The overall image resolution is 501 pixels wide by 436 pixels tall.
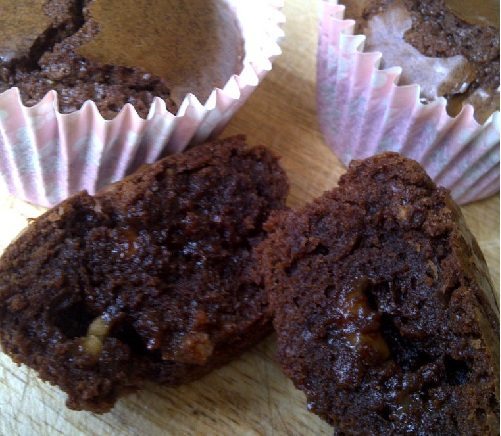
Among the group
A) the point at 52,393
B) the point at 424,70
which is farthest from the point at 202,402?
the point at 424,70

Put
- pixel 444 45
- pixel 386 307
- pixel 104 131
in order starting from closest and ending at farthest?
pixel 386 307
pixel 104 131
pixel 444 45

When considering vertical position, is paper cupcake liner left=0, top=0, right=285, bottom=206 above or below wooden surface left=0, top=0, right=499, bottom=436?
above

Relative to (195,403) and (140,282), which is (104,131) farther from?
(195,403)

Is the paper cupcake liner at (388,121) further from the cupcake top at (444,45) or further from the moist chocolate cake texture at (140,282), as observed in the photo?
the moist chocolate cake texture at (140,282)

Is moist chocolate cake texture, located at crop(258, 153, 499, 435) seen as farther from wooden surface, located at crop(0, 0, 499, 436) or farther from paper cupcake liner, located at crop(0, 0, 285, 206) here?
paper cupcake liner, located at crop(0, 0, 285, 206)

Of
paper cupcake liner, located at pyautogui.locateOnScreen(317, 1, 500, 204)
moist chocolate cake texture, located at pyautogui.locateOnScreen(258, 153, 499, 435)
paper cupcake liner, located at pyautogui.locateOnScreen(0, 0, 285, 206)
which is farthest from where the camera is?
paper cupcake liner, located at pyautogui.locateOnScreen(317, 1, 500, 204)

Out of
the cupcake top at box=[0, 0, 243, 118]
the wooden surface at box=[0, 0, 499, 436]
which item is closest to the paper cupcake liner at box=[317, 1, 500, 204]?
the wooden surface at box=[0, 0, 499, 436]

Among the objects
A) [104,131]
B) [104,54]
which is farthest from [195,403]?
[104,54]
